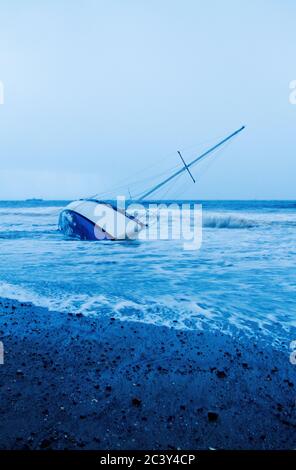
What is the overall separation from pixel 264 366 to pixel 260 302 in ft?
6.68

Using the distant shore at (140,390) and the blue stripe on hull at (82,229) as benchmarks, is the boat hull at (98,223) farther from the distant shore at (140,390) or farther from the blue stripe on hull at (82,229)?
the distant shore at (140,390)

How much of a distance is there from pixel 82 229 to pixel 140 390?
434 inches

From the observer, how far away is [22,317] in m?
4.07

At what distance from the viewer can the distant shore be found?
78.3 inches

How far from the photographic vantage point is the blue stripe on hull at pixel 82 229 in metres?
12.7

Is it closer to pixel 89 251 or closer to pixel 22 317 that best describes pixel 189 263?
pixel 89 251

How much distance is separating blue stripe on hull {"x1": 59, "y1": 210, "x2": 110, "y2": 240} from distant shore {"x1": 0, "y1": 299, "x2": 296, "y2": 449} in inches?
356

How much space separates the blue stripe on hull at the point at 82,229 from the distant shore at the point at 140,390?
9.05 metres

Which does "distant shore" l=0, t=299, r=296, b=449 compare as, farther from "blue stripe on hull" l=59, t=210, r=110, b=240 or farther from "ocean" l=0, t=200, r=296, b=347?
"blue stripe on hull" l=59, t=210, r=110, b=240

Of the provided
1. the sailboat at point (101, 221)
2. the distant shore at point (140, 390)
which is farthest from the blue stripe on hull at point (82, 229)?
the distant shore at point (140, 390)
